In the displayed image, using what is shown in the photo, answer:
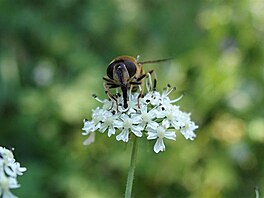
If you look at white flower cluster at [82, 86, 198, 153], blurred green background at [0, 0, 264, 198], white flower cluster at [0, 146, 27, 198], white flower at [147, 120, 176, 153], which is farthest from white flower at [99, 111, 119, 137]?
blurred green background at [0, 0, 264, 198]

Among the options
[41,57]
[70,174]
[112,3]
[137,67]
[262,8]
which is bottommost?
[137,67]

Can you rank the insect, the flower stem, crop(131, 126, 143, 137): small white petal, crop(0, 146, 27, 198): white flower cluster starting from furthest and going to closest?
1. the insect
2. crop(131, 126, 143, 137): small white petal
3. the flower stem
4. crop(0, 146, 27, 198): white flower cluster

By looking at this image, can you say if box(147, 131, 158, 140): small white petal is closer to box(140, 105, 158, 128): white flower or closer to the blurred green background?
box(140, 105, 158, 128): white flower

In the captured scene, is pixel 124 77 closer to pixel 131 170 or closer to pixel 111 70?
pixel 111 70

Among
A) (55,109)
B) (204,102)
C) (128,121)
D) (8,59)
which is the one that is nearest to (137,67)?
(128,121)

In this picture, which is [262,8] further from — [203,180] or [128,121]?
[128,121]

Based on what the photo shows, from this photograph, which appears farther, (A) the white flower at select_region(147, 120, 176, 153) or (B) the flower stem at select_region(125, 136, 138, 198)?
(A) the white flower at select_region(147, 120, 176, 153)
